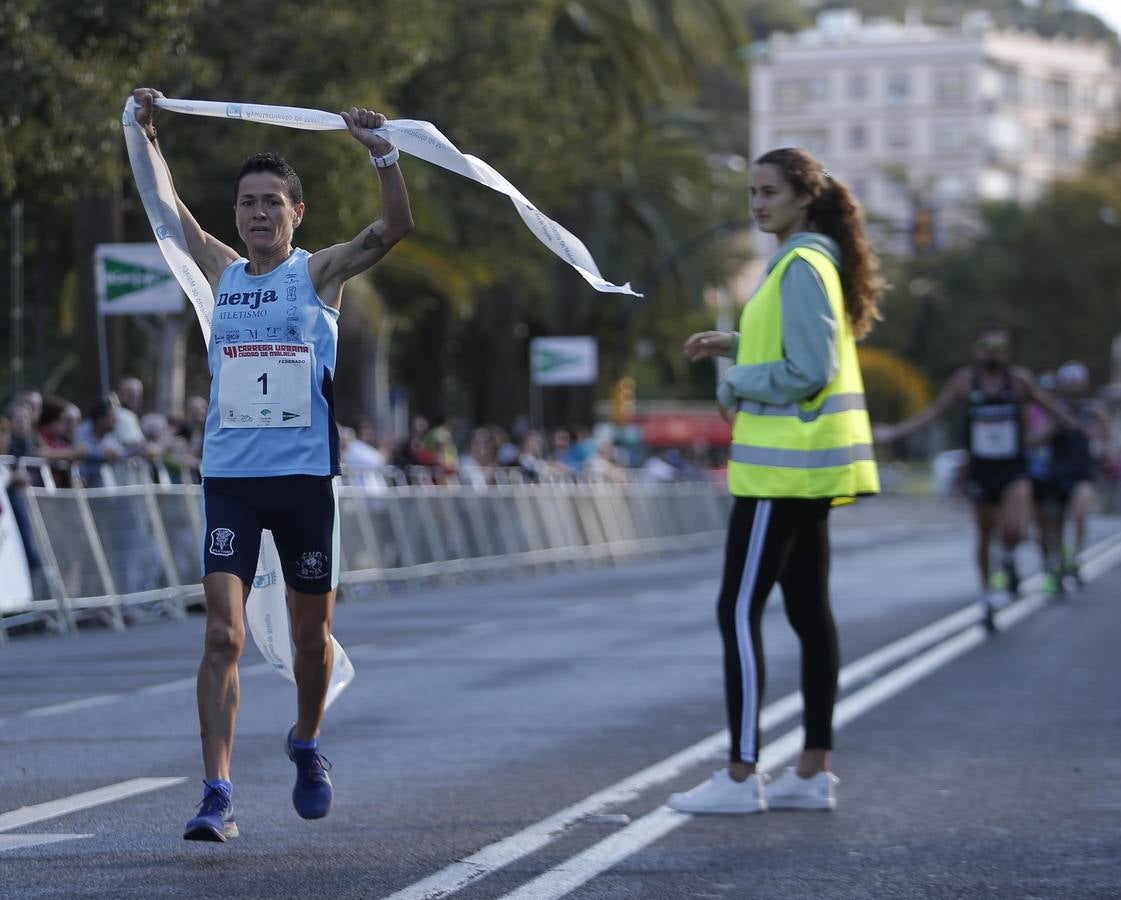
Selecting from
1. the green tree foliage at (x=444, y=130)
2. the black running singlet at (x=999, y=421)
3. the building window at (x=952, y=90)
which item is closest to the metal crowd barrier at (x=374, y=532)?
the green tree foliage at (x=444, y=130)

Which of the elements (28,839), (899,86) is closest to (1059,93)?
(899,86)

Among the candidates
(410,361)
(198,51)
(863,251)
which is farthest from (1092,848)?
(410,361)

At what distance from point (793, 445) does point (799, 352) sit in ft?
0.91

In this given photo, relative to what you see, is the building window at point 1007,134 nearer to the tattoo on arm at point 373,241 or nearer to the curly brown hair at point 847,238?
the curly brown hair at point 847,238

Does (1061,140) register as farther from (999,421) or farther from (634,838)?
(634,838)

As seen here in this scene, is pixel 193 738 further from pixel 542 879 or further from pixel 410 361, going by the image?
pixel 410 361

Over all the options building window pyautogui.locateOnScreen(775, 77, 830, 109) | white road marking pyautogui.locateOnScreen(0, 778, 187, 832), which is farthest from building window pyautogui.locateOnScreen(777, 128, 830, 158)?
white road marking pyautogui.locateOnScreen(0, 778, 187, 832)

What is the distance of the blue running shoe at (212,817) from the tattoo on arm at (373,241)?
142cm

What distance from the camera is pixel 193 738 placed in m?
8.95

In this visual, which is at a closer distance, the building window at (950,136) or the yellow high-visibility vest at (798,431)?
the yellow high-visibility vest at (798,431)

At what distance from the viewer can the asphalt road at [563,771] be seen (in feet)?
19.4

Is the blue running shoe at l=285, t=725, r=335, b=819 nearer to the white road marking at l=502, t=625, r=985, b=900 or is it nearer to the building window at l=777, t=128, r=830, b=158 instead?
the white road marking at l=502, t=625, r=985, b=900

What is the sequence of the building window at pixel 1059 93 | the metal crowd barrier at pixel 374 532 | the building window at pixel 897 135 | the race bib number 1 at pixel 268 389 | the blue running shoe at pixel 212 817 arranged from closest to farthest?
the blue running shoe at pixel 212 817 → the race bib number 1 at pixel 268 389 → the metal crowd barrier at pixel 374 532 → the building window at pixel 897 135 → the building window at pixel 1059 93

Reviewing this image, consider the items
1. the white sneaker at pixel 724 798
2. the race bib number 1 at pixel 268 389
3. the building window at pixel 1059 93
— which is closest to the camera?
the race bib number 1 at pixel 268 389
